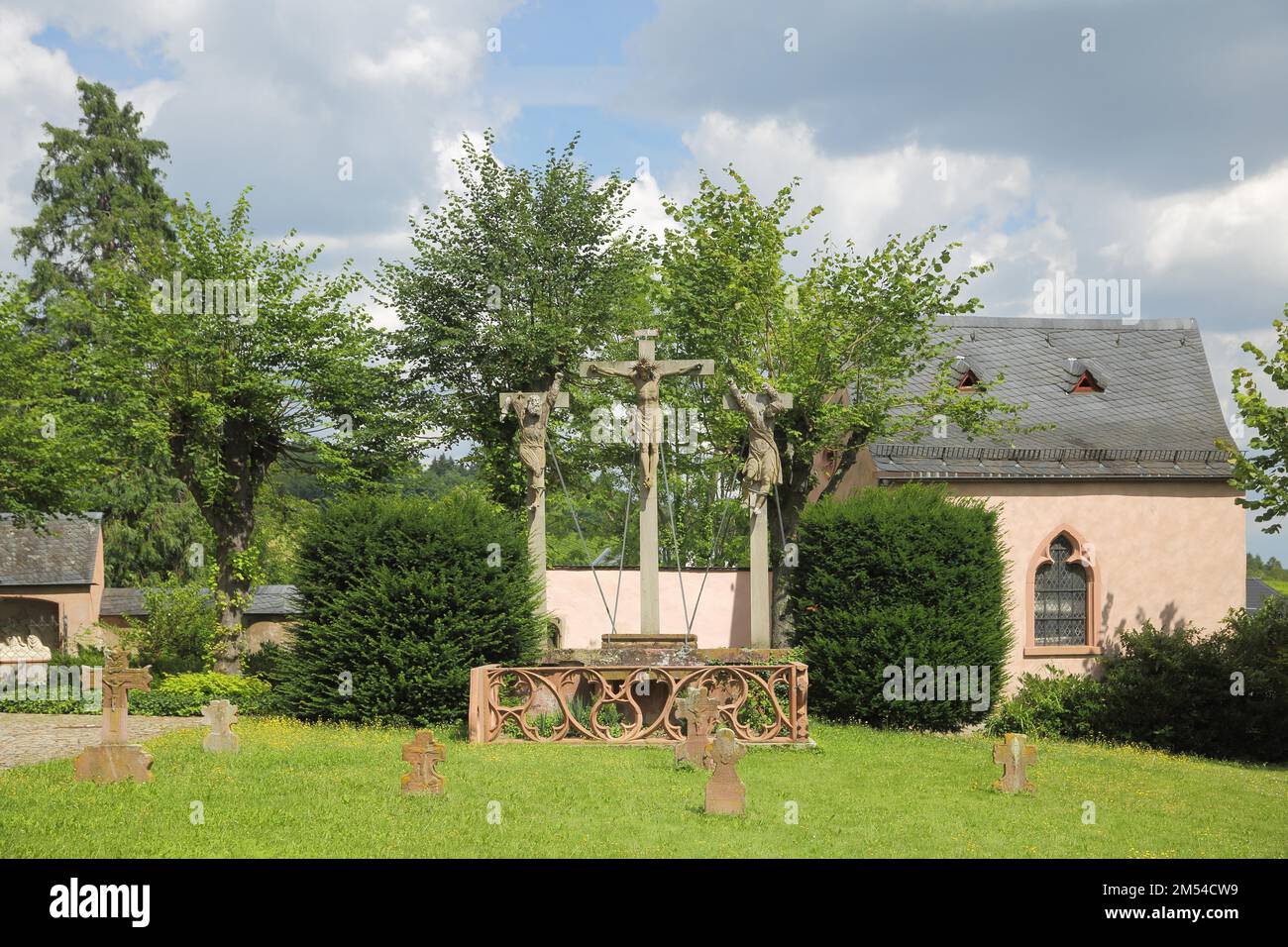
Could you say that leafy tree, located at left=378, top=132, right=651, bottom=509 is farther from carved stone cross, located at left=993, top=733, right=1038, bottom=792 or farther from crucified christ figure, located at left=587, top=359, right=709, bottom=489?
carved stone cross, located at left=993, top=733, right=1038, bottom=792

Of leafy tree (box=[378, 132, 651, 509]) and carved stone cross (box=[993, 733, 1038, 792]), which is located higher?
leafy tree (box=[378, 132, 651, 509])

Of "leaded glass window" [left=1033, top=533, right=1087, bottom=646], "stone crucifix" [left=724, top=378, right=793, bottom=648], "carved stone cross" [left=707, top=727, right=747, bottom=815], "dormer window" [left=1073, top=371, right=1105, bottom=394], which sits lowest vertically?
"carved stone cross" [left=707, top=727, right=747, bottom=815]

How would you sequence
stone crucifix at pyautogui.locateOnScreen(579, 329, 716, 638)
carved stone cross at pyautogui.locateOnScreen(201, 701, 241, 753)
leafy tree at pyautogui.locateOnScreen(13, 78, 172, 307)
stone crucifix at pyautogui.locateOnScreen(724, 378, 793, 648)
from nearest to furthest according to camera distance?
carved stone cross at pyautogui.locateOnScreen(201, 701, 241, 753)
stone crucifix at pyautogui.locateOnScreen(579, 329, 716, 638)
stone crucifix at pyautogui.locateOnScreen(724, 378, 793, 648)
leafy tree at pyautogui.locateOnScreen(13, 78, 172, 307)

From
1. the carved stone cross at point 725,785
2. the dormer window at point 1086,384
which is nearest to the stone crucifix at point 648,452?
the carved stone cross at point 725,785

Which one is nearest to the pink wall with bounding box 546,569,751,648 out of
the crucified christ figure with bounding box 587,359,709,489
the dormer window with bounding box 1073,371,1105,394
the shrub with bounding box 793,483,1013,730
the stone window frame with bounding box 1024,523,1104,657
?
the shrub with bounding box 793,483,1013,730

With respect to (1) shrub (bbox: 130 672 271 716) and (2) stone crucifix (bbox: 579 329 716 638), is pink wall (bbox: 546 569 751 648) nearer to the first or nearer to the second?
(2) stone crucifix (bbox: 579 329 716 638)

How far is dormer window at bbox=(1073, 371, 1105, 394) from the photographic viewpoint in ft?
89.3

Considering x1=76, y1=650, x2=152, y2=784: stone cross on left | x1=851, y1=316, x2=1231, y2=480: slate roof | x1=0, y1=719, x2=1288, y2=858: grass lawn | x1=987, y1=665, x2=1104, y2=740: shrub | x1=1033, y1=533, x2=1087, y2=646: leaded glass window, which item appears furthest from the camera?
x1=851, y1=316, x2=1231, y2=480: slate roof

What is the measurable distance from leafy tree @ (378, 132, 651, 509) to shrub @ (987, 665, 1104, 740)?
454 inches

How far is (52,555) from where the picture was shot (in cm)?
3925

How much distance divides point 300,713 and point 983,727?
11031 millimetres

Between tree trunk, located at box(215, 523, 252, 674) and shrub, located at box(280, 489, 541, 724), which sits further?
tree trunk, located at box(215, 523, 252, 674)

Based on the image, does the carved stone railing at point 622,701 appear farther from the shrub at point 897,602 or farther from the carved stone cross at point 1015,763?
Result: the carved stone cross at point 1015,763

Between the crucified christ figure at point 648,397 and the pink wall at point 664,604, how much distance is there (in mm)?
4216
